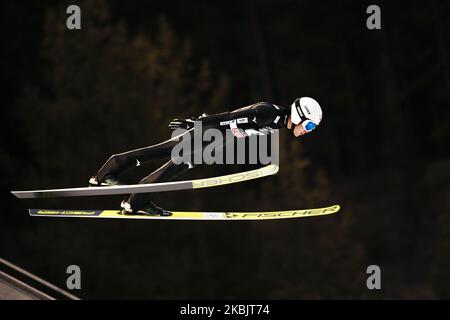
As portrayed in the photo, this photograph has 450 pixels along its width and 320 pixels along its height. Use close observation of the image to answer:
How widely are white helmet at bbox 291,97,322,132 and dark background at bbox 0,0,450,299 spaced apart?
41.9 ft

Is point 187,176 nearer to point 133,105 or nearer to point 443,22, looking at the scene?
point 133,105

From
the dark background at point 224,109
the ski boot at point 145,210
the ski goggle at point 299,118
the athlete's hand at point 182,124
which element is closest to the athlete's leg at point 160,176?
the ski boot at point 145,210

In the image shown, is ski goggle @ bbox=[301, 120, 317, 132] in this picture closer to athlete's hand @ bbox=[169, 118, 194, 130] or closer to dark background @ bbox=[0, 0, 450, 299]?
athlete's hand @ bbox=[169, 118, 194, 130]

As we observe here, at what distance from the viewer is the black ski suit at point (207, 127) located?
10.2m

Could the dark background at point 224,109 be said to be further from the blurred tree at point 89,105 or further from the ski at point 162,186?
the ski at point 162,186

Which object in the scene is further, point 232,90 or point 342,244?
point 232,90

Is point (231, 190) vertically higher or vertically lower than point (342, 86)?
A: lower

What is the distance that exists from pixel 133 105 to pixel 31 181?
384cm

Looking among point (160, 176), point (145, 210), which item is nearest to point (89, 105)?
point (145, 210)

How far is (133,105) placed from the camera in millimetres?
23844
